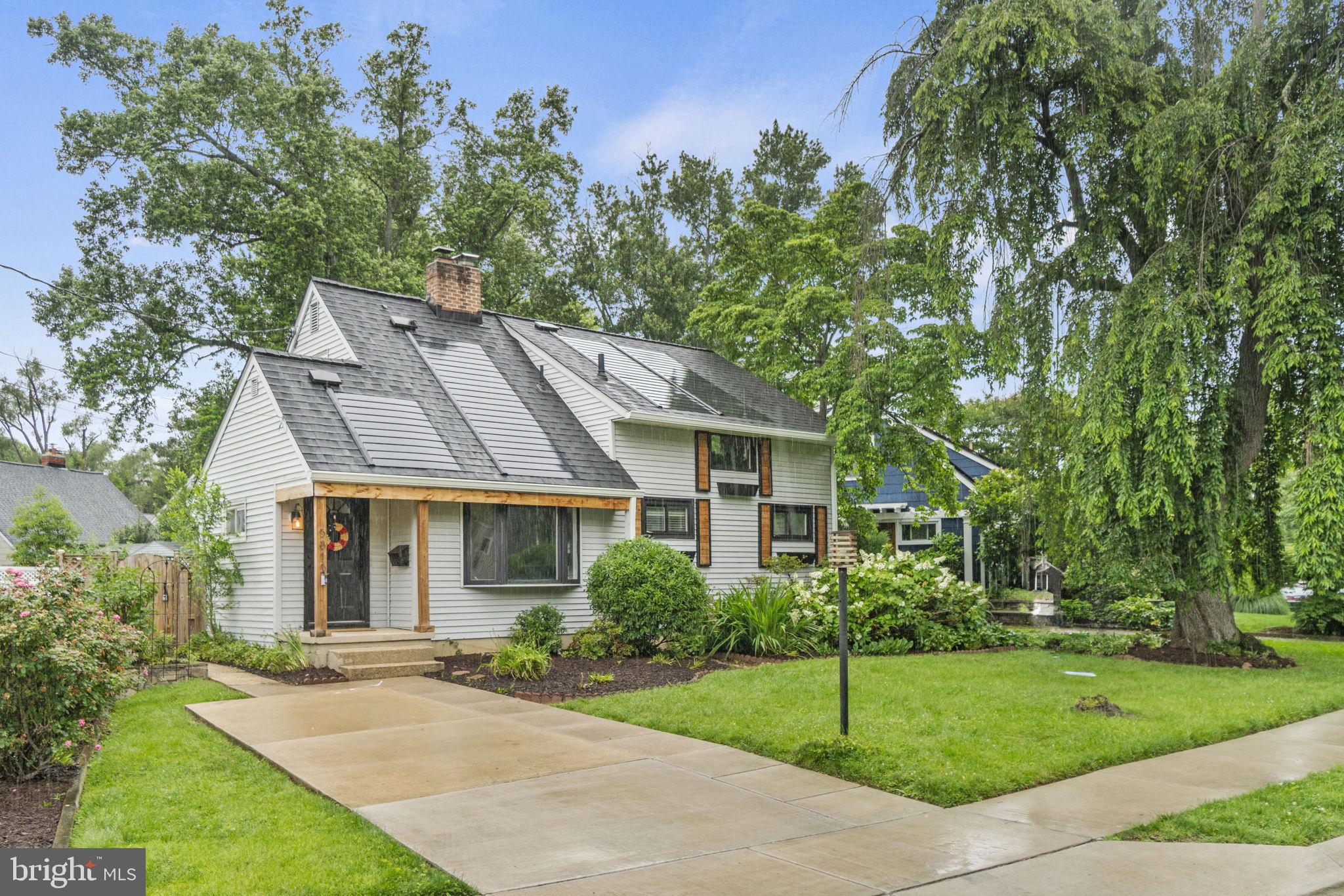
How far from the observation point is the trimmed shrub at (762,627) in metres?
12.7

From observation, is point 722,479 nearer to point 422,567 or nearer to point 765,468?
point 765,468

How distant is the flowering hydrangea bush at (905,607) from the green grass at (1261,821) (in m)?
7.62

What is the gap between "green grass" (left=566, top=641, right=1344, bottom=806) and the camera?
244 inches

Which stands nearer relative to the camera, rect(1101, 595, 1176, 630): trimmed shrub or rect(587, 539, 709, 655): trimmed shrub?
rect(587, 539, 709, 655): trimmed shrub

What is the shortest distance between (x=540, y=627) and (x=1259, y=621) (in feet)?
51.0

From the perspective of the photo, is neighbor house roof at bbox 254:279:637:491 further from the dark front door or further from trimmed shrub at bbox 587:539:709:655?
trimmed shrub at bbox 587:539:709:655

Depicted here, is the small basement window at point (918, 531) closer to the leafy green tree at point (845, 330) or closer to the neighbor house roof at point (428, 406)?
the leafy green tree at point (845, 330)

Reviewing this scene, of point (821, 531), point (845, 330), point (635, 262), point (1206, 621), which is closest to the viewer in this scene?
point (1206, 621)

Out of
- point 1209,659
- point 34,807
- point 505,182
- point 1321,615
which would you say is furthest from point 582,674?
point 505,182

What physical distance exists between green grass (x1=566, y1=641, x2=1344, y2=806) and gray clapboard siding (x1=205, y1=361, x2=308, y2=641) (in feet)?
19.4

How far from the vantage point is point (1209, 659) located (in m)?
11.9

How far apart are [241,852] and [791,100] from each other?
92.0 feet

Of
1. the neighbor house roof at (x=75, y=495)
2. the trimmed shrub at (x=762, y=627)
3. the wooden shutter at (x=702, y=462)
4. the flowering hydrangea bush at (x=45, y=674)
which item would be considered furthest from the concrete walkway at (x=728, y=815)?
the neighbor house roof at (x=75, y=495)

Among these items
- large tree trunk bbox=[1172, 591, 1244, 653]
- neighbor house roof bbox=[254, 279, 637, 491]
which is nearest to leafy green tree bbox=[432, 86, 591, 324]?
neighbor house roof bbox=[254, 279, 637, 491]
